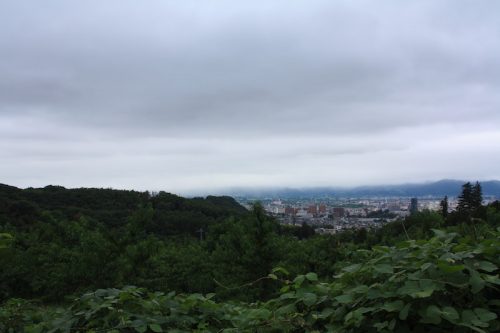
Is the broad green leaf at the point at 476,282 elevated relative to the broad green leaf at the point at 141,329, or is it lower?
elevated

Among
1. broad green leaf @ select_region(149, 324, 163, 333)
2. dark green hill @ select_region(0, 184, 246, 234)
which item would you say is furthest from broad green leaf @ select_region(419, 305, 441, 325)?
dark green hill @ select_region(0, 184, 246, 234)

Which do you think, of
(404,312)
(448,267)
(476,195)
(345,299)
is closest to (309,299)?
(345,299)

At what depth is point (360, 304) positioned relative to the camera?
1.99 meters

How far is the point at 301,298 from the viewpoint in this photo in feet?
7.02

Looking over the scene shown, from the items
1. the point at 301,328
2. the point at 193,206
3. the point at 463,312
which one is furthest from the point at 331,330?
the point at 193,206

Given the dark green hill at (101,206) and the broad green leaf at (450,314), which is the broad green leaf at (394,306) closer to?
the broad green leaf at (450,314)

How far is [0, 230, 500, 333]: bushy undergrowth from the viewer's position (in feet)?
5.70

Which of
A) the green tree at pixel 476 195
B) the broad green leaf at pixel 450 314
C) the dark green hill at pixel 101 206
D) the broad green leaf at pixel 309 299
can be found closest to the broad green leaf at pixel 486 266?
the broad green leaf at pixel 450 314

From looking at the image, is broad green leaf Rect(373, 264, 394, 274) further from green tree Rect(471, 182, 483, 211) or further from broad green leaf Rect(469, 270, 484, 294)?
green tree Rect(471, 182, 483, 211)

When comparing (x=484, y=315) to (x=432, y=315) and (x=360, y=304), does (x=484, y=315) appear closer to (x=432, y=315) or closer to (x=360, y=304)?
(x=432, y=315)

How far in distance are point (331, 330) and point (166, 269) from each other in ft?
50.6

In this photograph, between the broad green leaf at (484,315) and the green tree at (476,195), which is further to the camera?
the green tree at (476,195)

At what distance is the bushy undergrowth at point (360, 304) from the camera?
1.74 metres

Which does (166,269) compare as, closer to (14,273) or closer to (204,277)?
(204,277)
